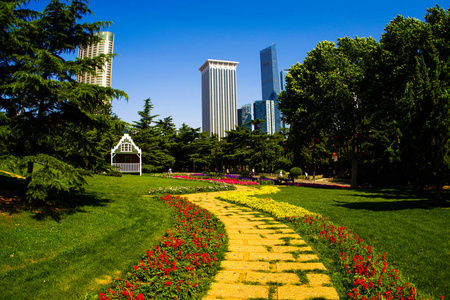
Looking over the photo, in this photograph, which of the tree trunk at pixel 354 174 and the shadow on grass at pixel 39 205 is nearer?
the shadow on grass at pixel 39 205

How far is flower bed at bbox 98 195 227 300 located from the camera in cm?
334

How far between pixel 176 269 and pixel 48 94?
5769mm

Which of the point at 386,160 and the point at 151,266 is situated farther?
the point at 386,160

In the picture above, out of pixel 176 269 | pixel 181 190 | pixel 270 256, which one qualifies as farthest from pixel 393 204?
pixel 176 269

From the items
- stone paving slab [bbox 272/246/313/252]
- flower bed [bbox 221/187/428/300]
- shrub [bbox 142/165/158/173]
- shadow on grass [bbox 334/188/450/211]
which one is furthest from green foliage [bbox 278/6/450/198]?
shrub [bbox 142/165/158/173]

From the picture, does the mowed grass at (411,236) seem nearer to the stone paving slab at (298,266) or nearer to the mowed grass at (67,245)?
the stone paving slab at (298,266)

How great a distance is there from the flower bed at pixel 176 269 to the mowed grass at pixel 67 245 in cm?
38

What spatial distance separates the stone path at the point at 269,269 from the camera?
11.1 feet

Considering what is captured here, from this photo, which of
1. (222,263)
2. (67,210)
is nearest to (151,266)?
(222,263)

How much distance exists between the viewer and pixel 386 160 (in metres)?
20.2

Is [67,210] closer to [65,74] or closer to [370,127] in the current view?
[65,74]

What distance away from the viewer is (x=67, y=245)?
16.6ft

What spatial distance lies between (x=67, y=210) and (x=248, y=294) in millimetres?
5925

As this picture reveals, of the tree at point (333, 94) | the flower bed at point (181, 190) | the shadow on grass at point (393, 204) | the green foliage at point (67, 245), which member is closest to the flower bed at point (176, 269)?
the green foliage at point (67, 245)
